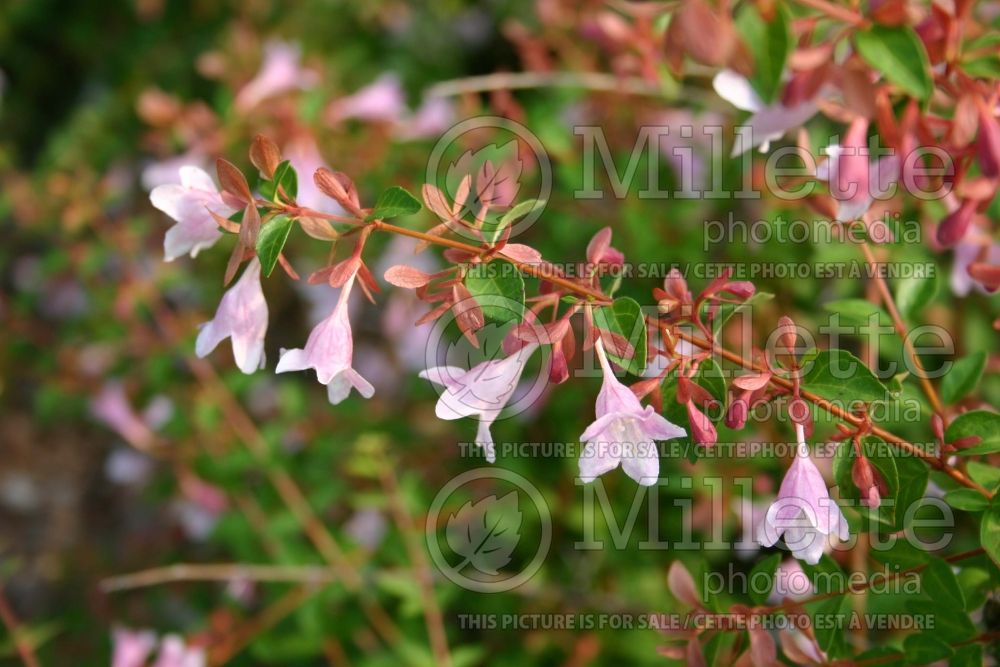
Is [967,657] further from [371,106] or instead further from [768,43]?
[371,106]

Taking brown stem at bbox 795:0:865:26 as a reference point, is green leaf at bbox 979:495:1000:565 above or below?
below

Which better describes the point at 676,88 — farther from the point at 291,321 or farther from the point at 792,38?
the point at 291,321

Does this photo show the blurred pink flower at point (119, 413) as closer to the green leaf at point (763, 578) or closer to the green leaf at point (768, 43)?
the green leaf at point (763, 578)

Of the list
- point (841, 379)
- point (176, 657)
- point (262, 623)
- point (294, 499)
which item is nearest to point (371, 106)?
point (294, 499)

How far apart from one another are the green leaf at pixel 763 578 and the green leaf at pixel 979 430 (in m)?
0.28

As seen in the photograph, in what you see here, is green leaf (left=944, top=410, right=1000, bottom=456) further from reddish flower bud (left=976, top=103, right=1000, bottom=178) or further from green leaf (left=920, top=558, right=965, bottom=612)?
reddish flower bud (left=976, top=103, right=1000, bottom=178)

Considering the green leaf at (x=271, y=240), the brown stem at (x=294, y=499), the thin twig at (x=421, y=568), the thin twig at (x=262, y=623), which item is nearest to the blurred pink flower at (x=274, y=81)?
the brown stem at (x=294, y=499)

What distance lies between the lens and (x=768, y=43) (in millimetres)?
1078

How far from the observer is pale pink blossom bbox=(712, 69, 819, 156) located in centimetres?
118

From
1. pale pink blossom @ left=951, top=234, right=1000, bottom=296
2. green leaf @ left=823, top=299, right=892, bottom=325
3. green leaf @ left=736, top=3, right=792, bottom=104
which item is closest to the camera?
green leaf @ left=736, top=3, right=792, bottom=104

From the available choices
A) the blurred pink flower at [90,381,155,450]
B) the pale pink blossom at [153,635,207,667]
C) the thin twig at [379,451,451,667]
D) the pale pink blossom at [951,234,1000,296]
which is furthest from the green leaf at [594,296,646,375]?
the blurred pink flower at [90,381,155,450]

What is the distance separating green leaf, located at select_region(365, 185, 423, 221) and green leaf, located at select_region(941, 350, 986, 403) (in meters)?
0.86

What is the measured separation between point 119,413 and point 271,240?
1856 millimetres

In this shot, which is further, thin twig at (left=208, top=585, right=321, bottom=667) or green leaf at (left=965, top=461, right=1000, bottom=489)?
thin twig at (left=208, top=585, right=321, bottom=667)
